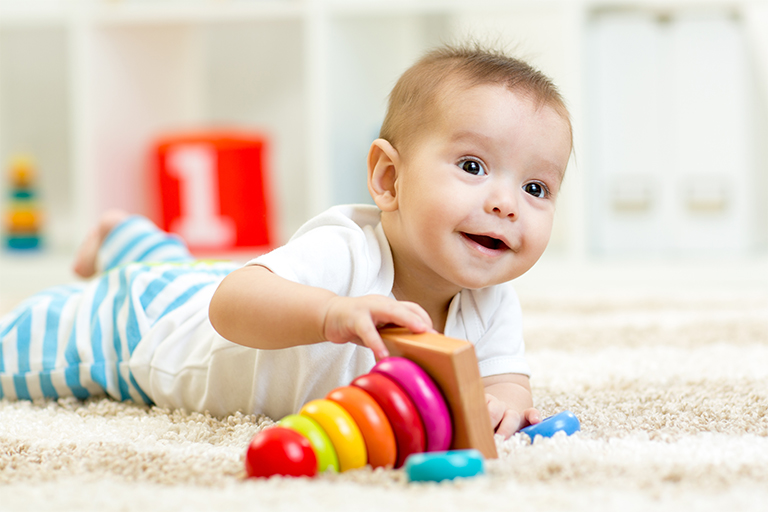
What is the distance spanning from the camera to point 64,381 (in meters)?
0.89

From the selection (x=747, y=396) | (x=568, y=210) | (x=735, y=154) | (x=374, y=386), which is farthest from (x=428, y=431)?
(x=735, y=154)

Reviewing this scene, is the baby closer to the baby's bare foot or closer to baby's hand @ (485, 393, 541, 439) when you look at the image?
baby's hand @ (485, 393, 541, 439)

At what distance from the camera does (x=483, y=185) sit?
66cm

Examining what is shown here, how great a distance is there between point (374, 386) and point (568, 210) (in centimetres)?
143

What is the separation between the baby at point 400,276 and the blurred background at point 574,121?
107cm

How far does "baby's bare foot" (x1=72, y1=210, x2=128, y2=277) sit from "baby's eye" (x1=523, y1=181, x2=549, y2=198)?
73 centimetres

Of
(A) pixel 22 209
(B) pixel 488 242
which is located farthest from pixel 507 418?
(A) pixel 22 209

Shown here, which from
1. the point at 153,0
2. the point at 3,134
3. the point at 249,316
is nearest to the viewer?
the point at 249,316

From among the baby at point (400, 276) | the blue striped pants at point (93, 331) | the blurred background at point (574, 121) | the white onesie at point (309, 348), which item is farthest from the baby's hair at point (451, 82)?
the blurred background at point (574, 121)

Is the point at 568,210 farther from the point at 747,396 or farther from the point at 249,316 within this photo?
the point at 249,316

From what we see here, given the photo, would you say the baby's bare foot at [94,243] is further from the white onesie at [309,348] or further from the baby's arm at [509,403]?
the baby's arm at [509,403]

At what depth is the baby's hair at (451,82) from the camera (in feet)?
2.29

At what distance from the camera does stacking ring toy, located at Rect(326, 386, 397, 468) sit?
517mm

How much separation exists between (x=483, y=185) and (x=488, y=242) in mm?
54
